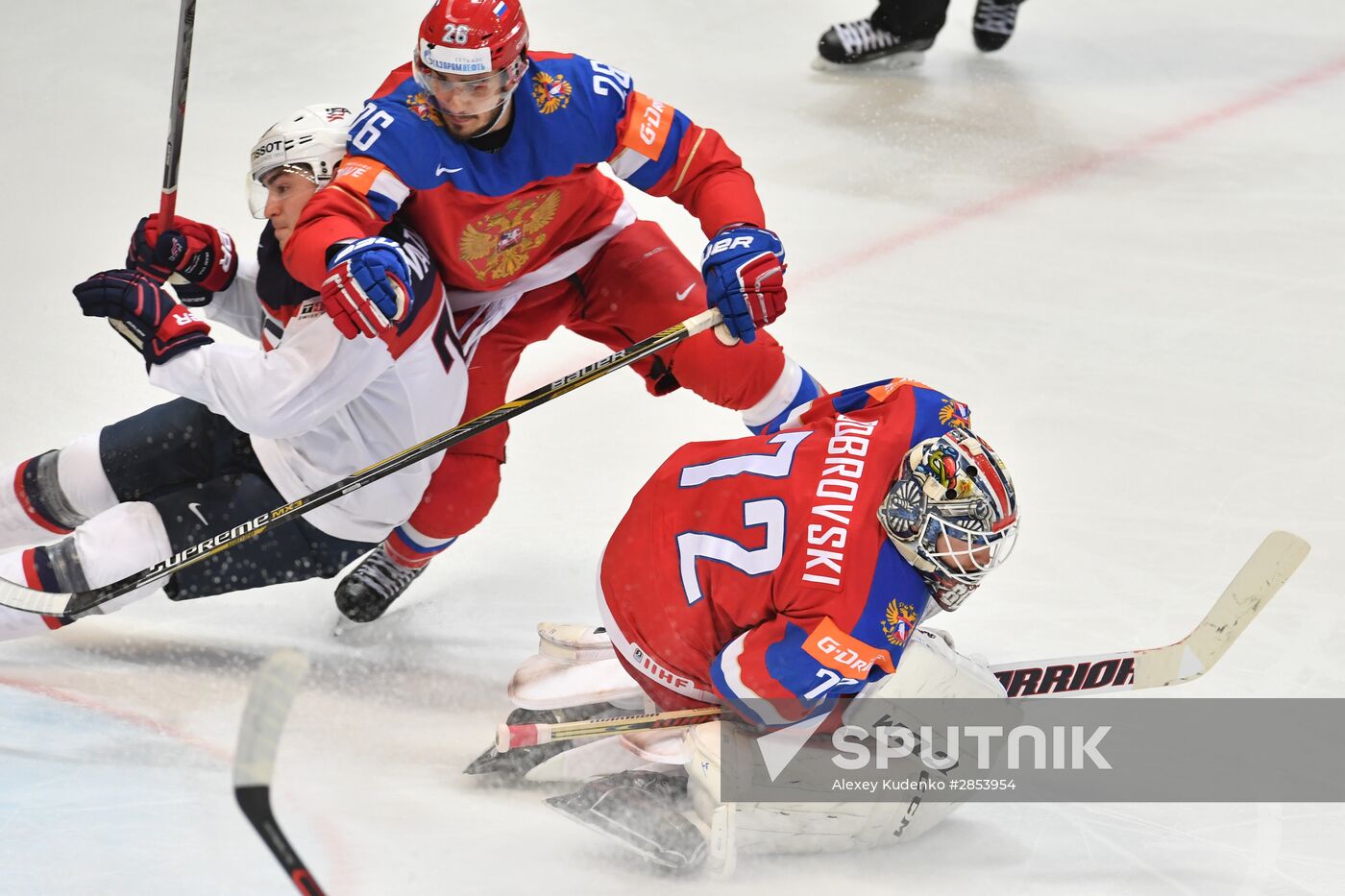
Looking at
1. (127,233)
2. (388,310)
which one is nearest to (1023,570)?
(388,310)

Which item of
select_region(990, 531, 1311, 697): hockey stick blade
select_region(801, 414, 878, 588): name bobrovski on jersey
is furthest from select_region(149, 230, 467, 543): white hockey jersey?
select_region(990, 531, 1311, 697): hockey stick blade

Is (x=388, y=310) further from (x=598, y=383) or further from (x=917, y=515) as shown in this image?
(x=598, y=383)

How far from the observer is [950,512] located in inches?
90.2

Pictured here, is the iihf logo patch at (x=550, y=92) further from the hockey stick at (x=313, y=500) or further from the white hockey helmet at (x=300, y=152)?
the hockey stick at (x=313, y=500)

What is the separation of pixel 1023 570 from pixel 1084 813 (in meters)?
0.80

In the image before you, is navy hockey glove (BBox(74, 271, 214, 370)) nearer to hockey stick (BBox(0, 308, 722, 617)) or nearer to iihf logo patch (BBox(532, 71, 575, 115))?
hockey stick (BBox(0, 308, 722, 617))

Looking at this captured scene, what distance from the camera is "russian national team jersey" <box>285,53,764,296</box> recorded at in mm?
2643

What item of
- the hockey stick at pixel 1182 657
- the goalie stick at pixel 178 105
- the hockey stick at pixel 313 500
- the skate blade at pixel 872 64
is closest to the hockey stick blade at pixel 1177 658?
the hockey stick at pixel 1182 657

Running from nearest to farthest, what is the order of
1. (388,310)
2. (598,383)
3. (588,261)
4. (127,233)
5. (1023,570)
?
(388,310) → (588,261) → (1023,570) → (598,383) → (127,233)

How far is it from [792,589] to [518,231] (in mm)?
982

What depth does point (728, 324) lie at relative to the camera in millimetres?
2760

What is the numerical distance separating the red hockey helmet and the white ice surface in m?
1.27

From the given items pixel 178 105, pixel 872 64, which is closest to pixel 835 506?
pixel 178 105

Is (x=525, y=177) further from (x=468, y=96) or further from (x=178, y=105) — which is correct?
(x=178, y=105)
